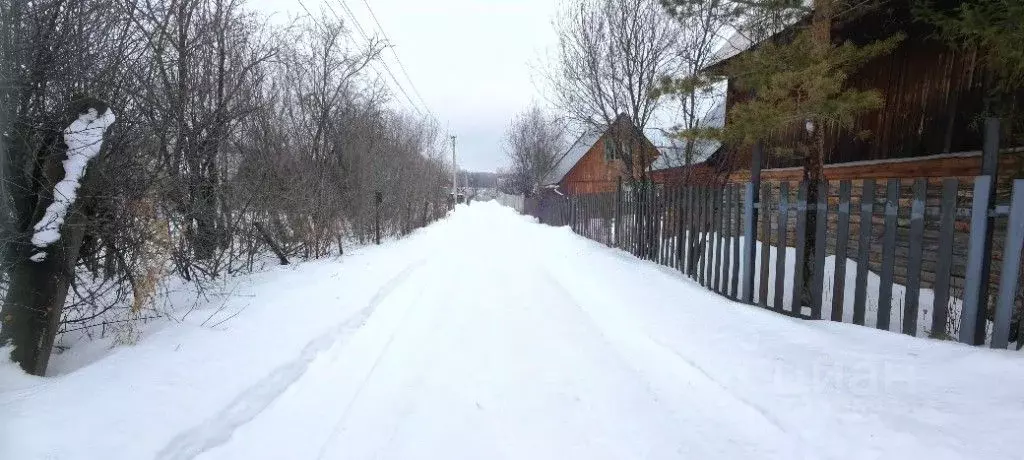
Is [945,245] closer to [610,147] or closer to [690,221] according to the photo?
[690,221]

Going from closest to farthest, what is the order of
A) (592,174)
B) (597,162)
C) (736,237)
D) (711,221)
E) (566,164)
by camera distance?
(736,237) < (711,221) < (597,162) < (592,174) < (566,164)

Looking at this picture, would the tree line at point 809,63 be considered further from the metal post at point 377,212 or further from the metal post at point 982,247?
the metal post at point 377,212

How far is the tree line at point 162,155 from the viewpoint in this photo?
3156 mm

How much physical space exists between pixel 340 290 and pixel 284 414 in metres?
3.65

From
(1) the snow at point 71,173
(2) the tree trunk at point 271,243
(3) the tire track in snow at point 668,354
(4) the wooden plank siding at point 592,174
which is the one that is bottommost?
(3) the tire track in snow at point 668,354

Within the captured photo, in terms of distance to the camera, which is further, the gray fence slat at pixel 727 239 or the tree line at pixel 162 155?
the gray fence slat at pixel 727 239

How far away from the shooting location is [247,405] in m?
2.95

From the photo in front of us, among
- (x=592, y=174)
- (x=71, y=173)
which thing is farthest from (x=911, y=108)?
(x=592, y=174)

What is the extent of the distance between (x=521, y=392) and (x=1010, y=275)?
3.57 metres

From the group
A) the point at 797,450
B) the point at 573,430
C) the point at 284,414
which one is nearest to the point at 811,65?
the point at 797,450

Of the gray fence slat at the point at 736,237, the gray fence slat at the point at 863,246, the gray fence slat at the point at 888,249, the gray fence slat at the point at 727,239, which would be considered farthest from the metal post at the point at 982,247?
the gray fence slat at the point at 727,239

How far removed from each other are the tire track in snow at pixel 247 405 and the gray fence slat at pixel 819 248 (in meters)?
4.61

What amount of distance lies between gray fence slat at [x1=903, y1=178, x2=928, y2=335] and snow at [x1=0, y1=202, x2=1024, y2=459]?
0.24m

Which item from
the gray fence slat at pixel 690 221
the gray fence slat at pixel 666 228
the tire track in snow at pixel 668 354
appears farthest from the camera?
the gray fence slat at pixel 666 228
